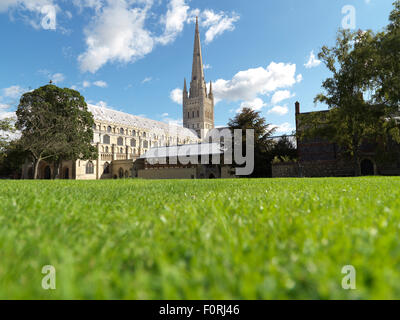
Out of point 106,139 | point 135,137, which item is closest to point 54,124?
point 106,139

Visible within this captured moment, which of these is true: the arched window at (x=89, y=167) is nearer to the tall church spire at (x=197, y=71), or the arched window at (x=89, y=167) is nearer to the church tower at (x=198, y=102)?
the church tower at (x=198, y=102)

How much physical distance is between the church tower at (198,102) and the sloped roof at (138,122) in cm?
943

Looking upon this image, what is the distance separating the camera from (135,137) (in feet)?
259

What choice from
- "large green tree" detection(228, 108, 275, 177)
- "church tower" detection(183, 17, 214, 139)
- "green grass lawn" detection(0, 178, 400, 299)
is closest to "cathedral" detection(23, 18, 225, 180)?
"church tower" detection(183, 17, 214, 139)

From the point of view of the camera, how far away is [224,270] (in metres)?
0.93

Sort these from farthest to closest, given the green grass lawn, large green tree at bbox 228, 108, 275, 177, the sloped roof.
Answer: the sloped roof
large green tree at bbox 228, 108, 275, 177
the green grass lawn

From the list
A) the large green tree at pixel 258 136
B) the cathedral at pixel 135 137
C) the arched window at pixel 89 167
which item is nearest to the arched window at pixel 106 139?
the cathedral at pixel 135 137

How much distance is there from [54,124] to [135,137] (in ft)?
152

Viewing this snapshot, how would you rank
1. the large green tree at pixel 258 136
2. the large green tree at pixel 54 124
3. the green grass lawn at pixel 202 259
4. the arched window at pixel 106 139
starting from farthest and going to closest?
the arched window at pixel 106 139 → the large green tree at pixel 258 136 → the large green tree at pixel 54 124 → the green grass lawn at pixel 202 259

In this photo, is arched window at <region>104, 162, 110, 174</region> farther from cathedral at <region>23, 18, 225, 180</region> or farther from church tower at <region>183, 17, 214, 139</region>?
church tower at <region>183, 17, 214, 139</region>

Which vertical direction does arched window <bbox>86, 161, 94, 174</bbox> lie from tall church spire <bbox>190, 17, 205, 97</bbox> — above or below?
below

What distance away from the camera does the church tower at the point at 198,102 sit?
4370 inches

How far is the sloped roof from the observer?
71875 millimetres
